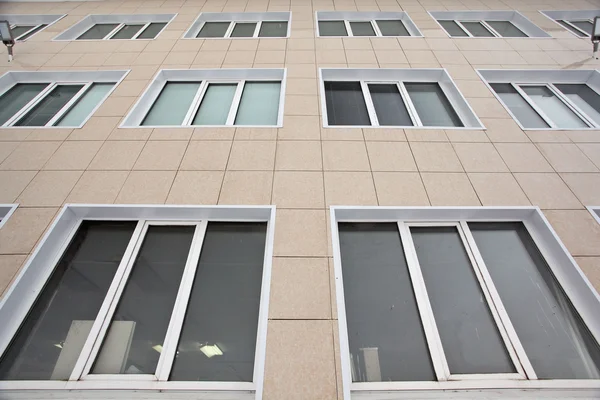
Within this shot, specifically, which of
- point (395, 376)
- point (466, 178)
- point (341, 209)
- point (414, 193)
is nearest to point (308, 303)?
point (395, 376)

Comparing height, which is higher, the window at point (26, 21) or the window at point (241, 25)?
the window at point (26, 21)

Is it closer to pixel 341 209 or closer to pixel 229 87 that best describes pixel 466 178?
pixel 341 209

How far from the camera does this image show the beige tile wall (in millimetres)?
2250

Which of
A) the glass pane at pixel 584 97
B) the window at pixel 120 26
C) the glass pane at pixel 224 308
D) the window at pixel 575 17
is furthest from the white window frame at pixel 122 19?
the window at pixel 575 17

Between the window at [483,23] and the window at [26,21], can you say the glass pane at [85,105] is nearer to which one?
the window at [26,21]

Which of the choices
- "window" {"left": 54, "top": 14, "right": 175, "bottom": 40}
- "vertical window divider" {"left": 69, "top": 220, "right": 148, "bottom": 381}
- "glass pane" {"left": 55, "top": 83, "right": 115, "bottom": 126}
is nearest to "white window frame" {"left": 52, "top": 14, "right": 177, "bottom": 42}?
"window" {"left": 54, "top": 14, "right": 175, "bottom": 40}

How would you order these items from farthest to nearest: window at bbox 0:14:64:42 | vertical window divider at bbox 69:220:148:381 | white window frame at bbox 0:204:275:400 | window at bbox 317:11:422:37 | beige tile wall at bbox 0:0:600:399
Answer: window at bbox 0:14:64:42
window at bbox 317:11:422:37
beige tile wall at bbox 0:0:600:399
vertical window divider at bbox 69:220:148:381
white window frame at bbox 0:204:275:400

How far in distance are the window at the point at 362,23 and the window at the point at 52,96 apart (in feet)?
16.2

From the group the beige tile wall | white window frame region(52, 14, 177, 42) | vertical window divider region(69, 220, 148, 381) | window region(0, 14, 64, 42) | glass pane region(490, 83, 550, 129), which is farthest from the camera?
window region(0, 14, 64, 42)

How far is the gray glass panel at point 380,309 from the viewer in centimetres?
208

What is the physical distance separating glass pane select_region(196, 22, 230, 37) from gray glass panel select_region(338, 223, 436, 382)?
20.3ft

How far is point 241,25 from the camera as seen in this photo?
257 inches

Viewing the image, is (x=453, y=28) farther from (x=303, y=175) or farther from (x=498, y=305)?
(x=498, y=305)

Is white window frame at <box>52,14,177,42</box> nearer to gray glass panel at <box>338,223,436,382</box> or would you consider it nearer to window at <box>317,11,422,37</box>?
window at <box>317,11,422,37</box>
